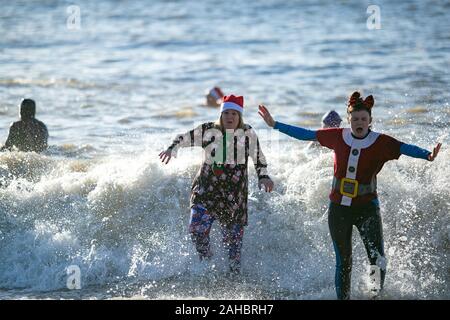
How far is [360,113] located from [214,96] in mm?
9321

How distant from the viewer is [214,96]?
15922 millimetres

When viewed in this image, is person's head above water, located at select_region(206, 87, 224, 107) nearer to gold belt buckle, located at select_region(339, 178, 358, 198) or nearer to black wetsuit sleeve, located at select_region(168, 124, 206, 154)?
black wetsuit sleeve, located at select_region(168, 124, 206, 154)

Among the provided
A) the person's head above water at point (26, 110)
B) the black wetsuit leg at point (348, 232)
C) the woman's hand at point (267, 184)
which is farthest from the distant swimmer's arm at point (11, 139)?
the black wetsuit leg at point (348, 232)

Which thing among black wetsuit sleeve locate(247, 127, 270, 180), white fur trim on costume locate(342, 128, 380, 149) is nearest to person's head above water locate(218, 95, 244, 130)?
black wetsuit sleeve locate(247, 127, 270, 180)

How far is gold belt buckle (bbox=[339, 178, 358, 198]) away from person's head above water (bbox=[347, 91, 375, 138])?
14.7 inches

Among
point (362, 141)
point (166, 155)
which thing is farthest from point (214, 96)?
point (362, 141)

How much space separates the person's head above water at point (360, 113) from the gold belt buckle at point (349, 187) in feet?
1.22

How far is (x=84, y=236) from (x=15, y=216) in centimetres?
94

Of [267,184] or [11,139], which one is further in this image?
[11,139]

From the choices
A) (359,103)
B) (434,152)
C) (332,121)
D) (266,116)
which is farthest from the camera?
(332,121)

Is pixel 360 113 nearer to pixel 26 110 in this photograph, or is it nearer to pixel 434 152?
pixel 434 152

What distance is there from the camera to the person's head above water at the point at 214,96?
52.0 feet

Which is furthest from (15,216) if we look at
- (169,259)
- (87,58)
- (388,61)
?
(87,58)
